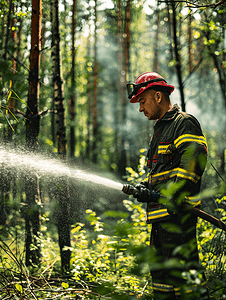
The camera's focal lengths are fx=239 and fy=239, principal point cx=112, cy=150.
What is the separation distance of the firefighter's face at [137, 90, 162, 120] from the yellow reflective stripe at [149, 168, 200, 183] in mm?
668

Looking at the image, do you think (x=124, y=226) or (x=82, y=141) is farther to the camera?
(x=82, y=141)

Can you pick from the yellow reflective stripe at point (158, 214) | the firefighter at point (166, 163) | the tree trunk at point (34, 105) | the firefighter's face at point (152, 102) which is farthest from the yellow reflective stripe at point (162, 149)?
the tree trunk at point (34, 105)

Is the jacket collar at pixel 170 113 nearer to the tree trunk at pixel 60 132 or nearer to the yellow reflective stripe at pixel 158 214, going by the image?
the yellow reflective stripe at pixel 158 214

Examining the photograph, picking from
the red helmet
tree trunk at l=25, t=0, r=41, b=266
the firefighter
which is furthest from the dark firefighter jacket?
tree trunk at l=25, t=0, r=41, b=266

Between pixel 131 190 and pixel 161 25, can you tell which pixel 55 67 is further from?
pixel 161 25

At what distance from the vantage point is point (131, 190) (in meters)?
2.26

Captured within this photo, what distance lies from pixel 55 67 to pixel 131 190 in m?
3.67

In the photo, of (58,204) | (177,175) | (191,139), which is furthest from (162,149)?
(58,204)

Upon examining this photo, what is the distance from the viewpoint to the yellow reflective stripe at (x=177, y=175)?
2.00 m

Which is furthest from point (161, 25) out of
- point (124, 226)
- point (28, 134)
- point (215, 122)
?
point (124, 226)

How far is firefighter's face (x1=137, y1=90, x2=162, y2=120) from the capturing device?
2.68 meters

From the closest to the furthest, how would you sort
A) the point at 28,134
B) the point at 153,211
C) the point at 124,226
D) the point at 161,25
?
1. the point at 124,226
2. the point at 153,211
3. the point at 28,134
4. the point at 161,25

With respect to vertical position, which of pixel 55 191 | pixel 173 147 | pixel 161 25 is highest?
pixel 161 25

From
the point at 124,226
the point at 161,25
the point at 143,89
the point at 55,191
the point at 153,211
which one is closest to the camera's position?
the point at 124,226
